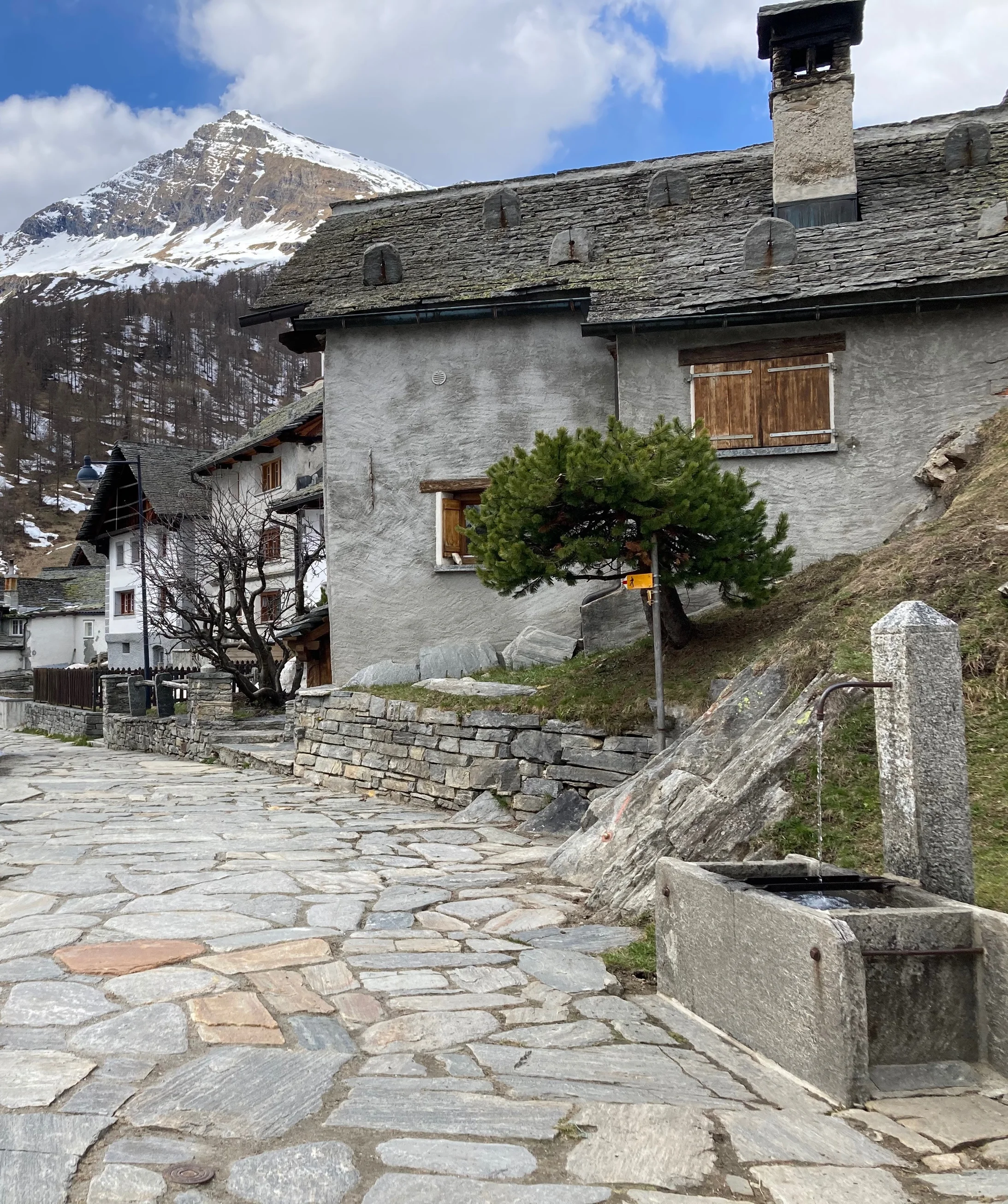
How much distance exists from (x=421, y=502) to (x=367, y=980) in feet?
30.2

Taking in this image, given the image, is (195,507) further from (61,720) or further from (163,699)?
(163,699)

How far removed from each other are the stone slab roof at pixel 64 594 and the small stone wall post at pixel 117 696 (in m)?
21.2

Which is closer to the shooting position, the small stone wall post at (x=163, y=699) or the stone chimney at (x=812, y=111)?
the stone chimney at (x=812, y=111)

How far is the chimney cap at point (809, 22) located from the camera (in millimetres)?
12398

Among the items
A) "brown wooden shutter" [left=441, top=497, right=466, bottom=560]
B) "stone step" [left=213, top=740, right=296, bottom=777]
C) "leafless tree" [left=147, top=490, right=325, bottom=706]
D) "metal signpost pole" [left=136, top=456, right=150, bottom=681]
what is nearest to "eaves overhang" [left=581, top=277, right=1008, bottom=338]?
"brown wooden shutter" [left=441, top=497, right=466, bottom=560]

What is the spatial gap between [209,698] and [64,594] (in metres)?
33.2

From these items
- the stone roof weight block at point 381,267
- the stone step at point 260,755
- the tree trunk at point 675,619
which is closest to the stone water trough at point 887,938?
the tree trunk at point 675,619

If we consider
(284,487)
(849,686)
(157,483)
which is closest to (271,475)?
(284,487)

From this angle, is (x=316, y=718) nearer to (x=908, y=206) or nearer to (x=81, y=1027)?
(x=81, y=1027)

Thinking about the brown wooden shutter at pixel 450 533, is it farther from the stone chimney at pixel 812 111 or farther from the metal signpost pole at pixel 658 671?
the stone chimney at pixel 812 111

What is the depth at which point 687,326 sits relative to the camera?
37.5ft

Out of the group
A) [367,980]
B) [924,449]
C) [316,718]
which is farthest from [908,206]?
[367,980]

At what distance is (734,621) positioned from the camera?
32.5 ft

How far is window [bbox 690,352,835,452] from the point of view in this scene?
37.3 ft
